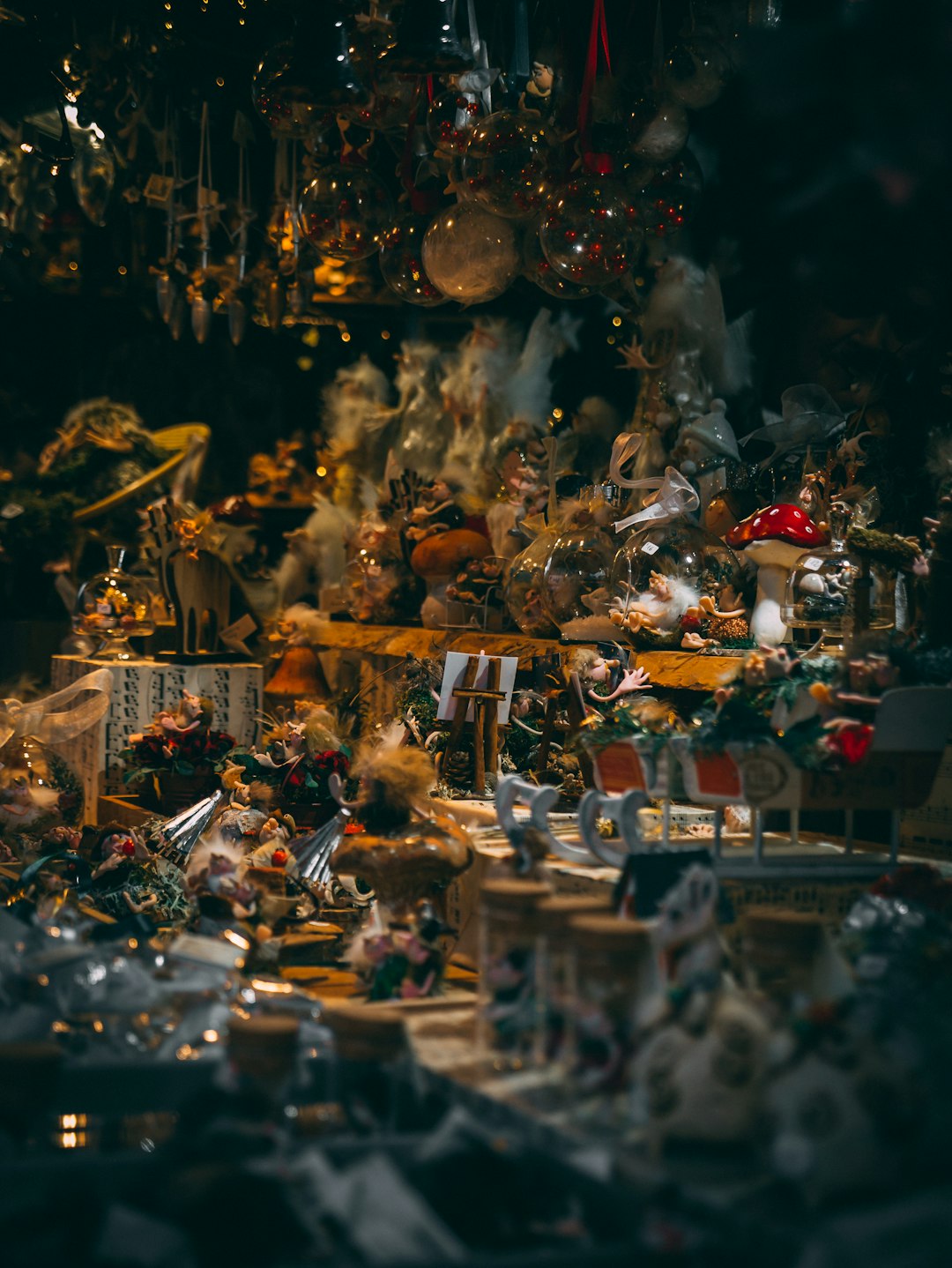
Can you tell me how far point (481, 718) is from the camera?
482cm

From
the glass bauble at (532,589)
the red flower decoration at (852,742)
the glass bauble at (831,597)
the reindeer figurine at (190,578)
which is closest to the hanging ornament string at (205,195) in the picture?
the reindeer figurine at (190,578)

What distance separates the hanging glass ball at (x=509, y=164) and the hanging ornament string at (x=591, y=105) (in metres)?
0.12

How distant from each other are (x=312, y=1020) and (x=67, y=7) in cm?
378

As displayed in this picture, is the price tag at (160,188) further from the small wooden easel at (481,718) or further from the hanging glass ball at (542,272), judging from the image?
the small wooden easel at (481,718)

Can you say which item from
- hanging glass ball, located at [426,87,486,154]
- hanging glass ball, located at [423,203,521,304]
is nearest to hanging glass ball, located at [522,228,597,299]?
hanging glass ball, located at [423,203,521,304]

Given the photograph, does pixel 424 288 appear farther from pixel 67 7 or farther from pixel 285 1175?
pixel 285 1175

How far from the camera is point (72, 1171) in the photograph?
7.75ft

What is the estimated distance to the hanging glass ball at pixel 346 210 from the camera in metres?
5.02

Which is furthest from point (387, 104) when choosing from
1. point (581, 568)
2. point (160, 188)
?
point (160, 188)

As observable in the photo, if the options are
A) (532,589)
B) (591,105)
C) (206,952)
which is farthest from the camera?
(532,589)

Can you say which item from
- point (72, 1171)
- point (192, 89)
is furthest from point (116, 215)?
point (72, 1171)

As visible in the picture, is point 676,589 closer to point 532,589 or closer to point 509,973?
point 532,589

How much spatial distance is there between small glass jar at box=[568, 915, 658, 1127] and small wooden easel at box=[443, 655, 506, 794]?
2.28m

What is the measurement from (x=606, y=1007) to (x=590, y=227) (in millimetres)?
2747
